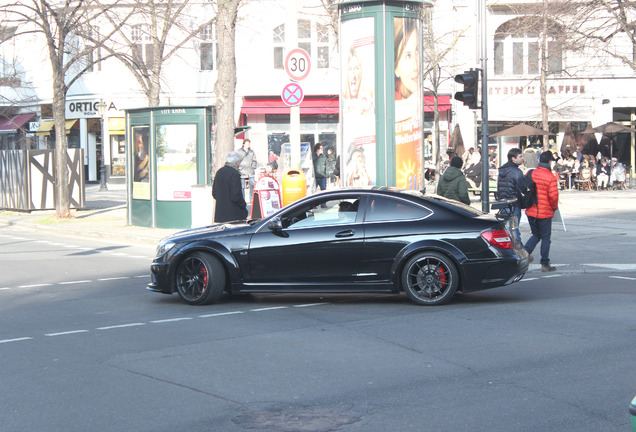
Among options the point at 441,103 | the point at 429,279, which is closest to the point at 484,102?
the point at 429,279

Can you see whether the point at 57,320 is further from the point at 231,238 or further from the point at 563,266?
the point at 563,266

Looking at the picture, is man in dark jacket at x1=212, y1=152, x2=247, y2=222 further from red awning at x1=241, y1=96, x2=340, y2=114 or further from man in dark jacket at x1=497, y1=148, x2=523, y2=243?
red awning at x1=241, y1=96, x2=340, y2=114

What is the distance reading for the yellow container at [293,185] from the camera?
59.8ft

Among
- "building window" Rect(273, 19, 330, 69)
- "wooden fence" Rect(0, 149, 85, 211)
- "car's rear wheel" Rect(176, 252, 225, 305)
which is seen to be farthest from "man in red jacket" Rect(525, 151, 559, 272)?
"building window" Rect(273, 19, 330, 69)

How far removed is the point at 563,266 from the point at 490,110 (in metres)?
27.2

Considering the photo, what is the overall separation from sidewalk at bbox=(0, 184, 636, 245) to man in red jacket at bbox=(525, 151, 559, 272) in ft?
13.8

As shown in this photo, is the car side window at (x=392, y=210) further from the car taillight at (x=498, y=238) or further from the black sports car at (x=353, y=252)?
the car taillight at (x=498, y=238)

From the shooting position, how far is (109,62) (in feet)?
136

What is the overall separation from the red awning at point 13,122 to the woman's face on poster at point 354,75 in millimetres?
32759

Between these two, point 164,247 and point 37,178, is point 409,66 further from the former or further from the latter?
point 37,178

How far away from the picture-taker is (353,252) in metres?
9.74

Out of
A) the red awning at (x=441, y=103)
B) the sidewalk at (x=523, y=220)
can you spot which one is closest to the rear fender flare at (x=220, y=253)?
the sidewalk at (x=523, y=220)

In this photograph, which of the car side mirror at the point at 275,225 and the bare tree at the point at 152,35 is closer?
the car side mirror at the point at 275,225

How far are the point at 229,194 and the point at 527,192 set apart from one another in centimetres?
456
